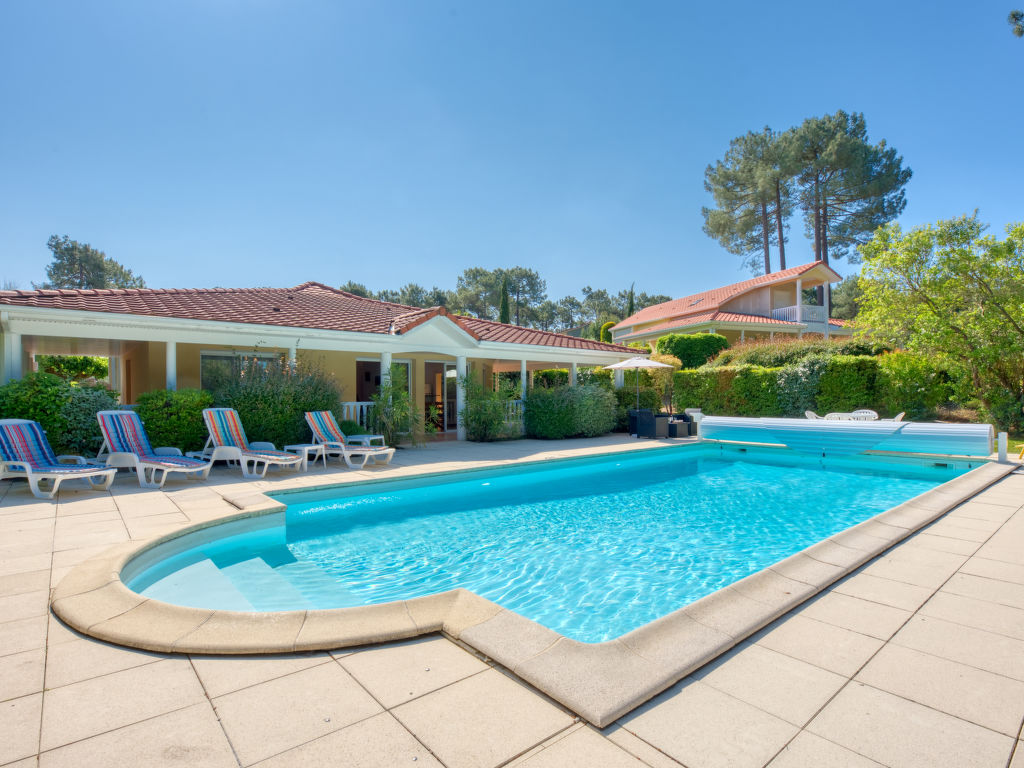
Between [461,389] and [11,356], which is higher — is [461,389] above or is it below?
below

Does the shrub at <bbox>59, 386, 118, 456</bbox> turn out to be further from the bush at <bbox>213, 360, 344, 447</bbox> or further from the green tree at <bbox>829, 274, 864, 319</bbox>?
the green tree at <bbox>829, 274, 864, 319</bbox>

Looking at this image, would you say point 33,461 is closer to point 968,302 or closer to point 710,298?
point 968,302

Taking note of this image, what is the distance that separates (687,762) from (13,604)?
14.2ft

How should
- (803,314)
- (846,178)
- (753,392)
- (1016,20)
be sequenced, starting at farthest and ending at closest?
1. (846,178)
2. (803,314)
3. (753,392)
4. (1016,20)

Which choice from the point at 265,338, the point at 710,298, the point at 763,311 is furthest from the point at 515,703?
the point at 710,298

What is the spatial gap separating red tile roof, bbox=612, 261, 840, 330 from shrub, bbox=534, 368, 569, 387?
10376 millimetres

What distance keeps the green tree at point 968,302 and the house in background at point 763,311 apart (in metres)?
12.1

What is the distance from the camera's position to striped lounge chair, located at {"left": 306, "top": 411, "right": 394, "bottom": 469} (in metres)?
9.94

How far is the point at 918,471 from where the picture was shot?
35.6ft

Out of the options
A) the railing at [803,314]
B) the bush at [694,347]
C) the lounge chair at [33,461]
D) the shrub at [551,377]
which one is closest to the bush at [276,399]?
the lounge chair at [33,461]

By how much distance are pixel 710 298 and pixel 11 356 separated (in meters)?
30.4

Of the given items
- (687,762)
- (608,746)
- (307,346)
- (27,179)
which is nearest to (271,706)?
(608,746)

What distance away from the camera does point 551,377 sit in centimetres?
2316

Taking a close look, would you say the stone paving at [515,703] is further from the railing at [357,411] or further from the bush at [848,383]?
the bush at [848,383]
